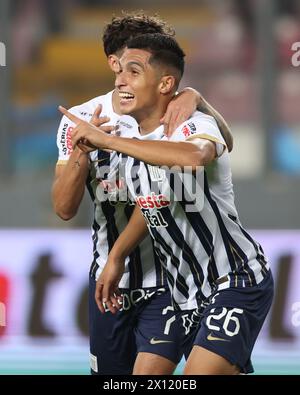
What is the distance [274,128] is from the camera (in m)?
8.69

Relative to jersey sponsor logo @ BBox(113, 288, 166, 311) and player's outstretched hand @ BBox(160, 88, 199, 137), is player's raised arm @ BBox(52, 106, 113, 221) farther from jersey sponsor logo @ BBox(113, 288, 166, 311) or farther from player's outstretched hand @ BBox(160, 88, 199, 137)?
jersey sponsor logo @ BBox(113, 288, 166, 311)

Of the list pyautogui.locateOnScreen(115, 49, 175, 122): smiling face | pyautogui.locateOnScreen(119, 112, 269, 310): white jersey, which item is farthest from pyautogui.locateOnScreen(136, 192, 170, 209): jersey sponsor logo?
pyautogui.locateOnScreen(115, 49, 175, 122): smiling face

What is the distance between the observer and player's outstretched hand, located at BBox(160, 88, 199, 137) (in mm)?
4312

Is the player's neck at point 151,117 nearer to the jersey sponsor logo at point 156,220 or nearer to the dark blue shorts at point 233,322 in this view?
the jersey sponsor logo at point 156,220

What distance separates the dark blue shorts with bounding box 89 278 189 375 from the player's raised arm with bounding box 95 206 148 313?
0.13 metres

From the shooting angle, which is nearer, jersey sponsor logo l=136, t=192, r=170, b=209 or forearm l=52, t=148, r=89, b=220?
jersey sponsor logo l=136, t=192, r=170, b=209

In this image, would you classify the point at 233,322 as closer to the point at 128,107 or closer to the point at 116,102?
the point at 128,107

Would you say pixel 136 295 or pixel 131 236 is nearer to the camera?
pixel 131 236

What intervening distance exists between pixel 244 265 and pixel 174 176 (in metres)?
0.42

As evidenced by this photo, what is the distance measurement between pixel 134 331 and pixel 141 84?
114cm

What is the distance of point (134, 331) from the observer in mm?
4926

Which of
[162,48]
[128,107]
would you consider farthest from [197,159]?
[162,48]

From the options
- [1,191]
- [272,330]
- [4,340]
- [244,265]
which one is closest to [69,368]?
[4,340]
